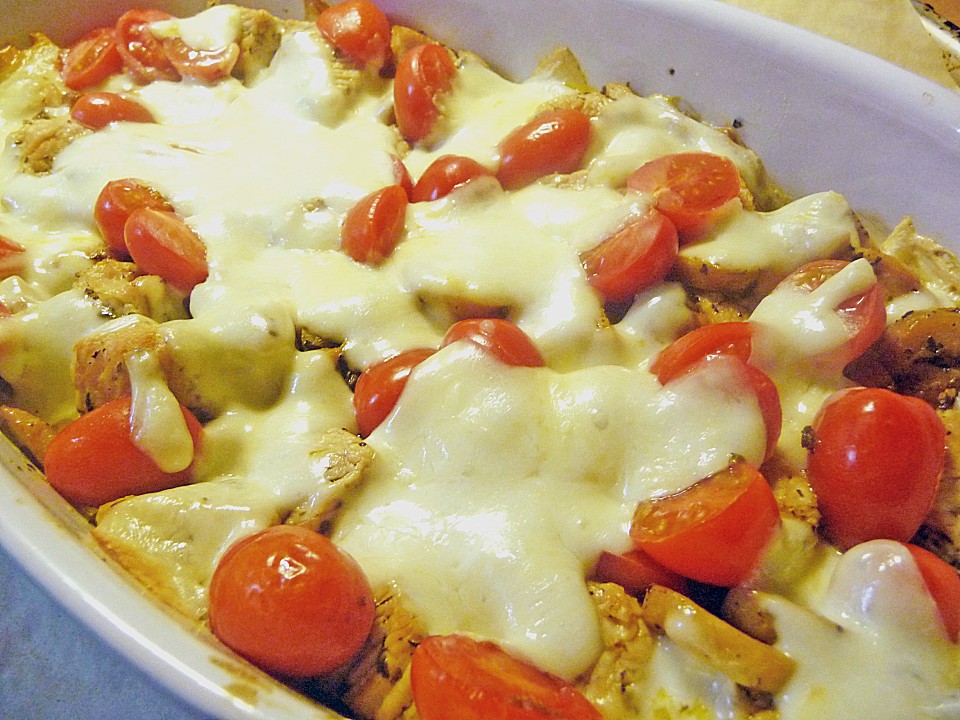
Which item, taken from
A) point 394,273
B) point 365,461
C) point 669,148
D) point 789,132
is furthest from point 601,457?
point 789,132

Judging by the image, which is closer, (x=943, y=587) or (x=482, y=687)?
(x=482, y=687)

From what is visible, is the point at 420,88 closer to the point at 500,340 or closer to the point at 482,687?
the point at 500,340

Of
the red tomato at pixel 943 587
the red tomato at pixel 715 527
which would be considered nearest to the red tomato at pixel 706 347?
the red tomato at pixel 715 527

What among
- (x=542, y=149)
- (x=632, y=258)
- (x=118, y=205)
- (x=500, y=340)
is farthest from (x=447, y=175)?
→ (x=118, y=205)

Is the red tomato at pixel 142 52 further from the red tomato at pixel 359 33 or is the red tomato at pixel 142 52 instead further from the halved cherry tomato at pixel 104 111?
the red tomato at pixel 359 33

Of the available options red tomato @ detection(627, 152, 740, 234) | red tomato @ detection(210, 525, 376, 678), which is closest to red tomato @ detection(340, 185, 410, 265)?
red tomato @ detection(627, 152, 740, 234)

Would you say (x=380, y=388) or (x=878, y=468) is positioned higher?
(x=878, y=468)

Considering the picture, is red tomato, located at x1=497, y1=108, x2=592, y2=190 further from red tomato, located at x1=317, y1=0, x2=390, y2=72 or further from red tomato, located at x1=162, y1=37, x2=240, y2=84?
red tomato, located at x1=162, y1=37, x2=240, y2=84

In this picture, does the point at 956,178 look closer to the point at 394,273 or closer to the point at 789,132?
the point at 789,132
